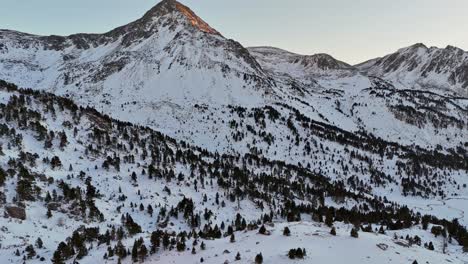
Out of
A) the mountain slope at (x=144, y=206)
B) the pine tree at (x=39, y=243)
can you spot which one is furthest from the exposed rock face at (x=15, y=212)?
the pine tree at (x=39, y=243)

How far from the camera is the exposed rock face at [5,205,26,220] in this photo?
301 feet

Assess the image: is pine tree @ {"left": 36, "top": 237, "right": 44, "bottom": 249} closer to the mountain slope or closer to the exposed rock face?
the mountain slope

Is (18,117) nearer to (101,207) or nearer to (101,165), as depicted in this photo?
(101,165)

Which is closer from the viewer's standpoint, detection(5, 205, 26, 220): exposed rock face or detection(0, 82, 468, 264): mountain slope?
detection(0, 82, 468, 264): mountain slope

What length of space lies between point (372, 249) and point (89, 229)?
59.7 m

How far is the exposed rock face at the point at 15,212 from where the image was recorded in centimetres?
9188

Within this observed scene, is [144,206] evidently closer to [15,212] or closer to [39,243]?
[15,212]

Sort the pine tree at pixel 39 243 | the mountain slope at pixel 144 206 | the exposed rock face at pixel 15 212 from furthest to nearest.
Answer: the exposed rock face at pixel 15 212 < the pine tree at pixel 39 243 < the mountain slope at pixel 144 206

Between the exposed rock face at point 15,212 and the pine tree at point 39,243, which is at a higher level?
the exposed rock face at point 15,212

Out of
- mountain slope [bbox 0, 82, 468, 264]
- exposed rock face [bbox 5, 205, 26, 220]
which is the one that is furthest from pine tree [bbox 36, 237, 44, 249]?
exposed rock face [bbox 5, 205, 26, 220]

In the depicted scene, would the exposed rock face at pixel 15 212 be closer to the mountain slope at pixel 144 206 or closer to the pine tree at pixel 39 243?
the mountain slope at pixel 144 206

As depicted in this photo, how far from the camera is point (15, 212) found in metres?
92.9

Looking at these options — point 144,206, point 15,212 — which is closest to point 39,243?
point 15,212

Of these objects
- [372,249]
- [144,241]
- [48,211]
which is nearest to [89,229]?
[48,211]
